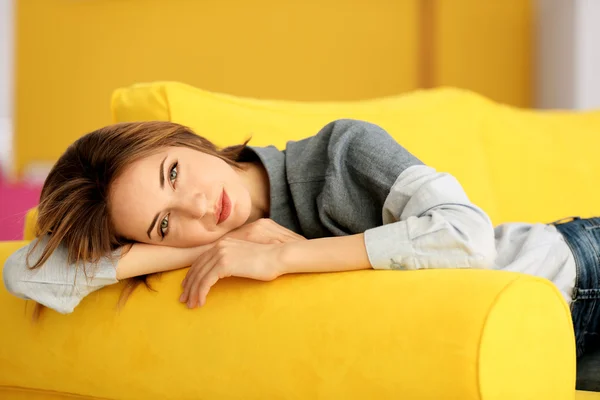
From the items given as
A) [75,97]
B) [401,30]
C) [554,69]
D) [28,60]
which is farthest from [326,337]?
[28,60]

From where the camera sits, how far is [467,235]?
111cm

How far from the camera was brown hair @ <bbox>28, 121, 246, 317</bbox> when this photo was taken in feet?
4.03

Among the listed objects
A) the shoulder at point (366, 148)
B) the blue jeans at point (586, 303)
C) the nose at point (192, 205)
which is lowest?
the blue jeans at point (586, 303)

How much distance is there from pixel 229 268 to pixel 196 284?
5cm

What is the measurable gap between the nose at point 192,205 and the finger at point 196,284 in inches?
8.1

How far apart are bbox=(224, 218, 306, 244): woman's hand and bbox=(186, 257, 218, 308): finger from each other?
0.17 metres

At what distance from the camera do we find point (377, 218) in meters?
1.34

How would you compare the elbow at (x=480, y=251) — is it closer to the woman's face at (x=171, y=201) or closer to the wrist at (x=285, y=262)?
the wrist at (x=285, y=262)

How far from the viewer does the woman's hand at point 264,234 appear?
1240 millimetres

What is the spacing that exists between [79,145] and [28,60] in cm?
342

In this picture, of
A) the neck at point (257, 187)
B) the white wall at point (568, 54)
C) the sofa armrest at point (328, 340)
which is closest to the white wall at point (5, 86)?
the white wall at point (568, 54)

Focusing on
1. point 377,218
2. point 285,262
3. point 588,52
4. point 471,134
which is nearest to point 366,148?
point 377,218

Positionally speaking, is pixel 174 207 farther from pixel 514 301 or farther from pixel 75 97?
pixel 75 97

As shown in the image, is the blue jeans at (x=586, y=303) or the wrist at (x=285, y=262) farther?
the blue jeans at (x=586, y=303)
